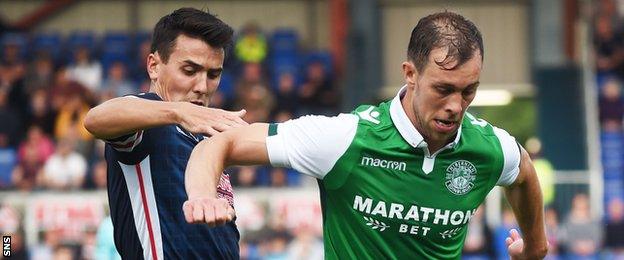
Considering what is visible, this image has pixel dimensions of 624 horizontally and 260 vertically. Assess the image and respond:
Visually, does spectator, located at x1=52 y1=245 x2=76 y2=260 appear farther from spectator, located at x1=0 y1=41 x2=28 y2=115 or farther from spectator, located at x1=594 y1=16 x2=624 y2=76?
spectator, located at x1=594 y1=16 x2=624 y2=76

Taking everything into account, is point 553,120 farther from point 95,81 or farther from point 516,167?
point 516,167

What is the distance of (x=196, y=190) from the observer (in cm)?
421

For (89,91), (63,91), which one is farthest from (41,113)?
(89,91)

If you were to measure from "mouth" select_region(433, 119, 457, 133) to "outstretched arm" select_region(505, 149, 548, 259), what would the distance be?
0.60m

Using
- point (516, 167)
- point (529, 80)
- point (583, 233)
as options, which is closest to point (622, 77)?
point (529, 80)

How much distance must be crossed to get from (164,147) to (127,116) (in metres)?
0.38

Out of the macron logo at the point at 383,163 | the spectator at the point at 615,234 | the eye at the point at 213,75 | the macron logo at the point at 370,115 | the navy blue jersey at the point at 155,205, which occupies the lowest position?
the spectator at the point at 615,234

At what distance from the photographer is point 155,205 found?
509 centimetres

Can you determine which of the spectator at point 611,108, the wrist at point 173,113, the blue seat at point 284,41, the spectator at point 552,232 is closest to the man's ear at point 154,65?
the wrist at point 173,113

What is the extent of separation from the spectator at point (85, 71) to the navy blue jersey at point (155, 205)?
13.8 m

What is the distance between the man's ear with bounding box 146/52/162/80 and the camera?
544 centimetres

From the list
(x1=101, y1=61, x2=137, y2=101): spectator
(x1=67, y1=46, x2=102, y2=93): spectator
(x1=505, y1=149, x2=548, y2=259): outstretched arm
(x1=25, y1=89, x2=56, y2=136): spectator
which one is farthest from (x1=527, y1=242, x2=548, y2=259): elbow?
(x1=67, y1=46, x2=102, y2=93): spectator

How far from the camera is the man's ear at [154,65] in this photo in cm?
544

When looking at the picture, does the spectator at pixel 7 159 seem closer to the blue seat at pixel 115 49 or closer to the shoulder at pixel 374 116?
the blue seat at pixel 115 49
